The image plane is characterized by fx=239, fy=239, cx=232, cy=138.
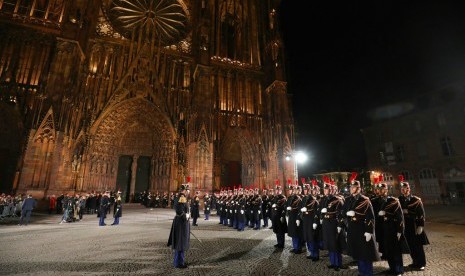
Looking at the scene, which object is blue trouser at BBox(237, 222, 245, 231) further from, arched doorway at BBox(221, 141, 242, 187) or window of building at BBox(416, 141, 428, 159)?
window of building at BBox(416, 141, 428, 159)

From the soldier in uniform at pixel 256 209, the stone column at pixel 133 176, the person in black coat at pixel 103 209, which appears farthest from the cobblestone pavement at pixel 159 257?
the stone column at pixel 133 176

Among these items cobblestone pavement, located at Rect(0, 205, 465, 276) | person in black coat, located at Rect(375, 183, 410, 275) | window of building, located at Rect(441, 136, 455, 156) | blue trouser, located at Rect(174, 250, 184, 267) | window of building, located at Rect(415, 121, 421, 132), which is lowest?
cobblestone pavement, located at Rect(0, 205, 465, 276)

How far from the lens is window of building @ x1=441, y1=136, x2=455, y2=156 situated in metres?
27.6

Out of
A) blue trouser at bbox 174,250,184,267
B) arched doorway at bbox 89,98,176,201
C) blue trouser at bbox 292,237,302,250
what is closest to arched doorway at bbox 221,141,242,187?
arched doorway at bbox 89,98,176,201

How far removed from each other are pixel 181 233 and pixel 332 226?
144 inches

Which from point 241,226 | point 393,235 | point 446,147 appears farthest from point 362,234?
point 446,147

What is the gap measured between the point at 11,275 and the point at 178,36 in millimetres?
27112

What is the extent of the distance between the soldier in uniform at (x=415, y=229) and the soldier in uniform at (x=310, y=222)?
86.3 inches

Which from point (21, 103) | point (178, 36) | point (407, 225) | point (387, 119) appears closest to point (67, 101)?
point (21, 103)

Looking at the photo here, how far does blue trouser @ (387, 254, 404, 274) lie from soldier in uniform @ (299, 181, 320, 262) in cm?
164

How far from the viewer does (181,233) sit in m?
5.64

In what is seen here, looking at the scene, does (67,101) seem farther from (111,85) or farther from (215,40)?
(215,40)

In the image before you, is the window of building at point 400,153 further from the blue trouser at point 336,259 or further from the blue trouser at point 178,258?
the blue trouser at point 178,258

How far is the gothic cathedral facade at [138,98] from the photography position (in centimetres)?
1860
